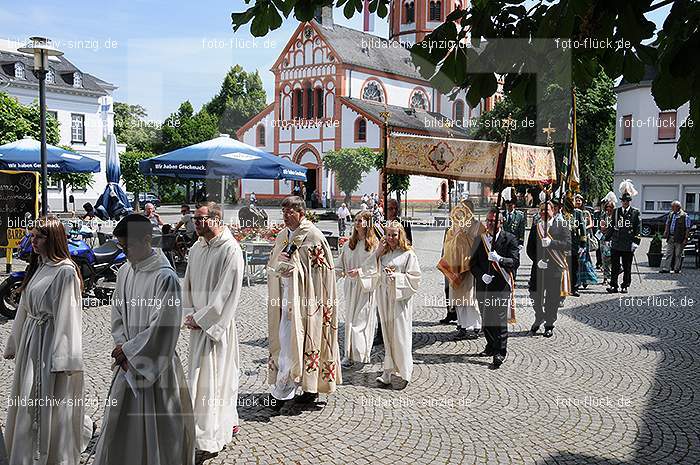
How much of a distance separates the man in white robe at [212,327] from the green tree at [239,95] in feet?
210

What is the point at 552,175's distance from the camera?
33.0 feet

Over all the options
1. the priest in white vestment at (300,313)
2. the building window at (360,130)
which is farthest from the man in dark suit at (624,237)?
the building window at (360,130)

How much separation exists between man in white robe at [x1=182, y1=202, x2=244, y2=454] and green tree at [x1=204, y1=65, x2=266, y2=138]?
63.9 m

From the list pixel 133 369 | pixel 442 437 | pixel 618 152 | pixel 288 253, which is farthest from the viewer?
pixel 618 152

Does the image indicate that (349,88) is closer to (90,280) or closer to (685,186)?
(685,186)

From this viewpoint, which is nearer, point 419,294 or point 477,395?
point 477,395

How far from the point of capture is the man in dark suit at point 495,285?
7320mm

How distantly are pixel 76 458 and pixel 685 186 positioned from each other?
35977 millimetres

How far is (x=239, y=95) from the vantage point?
243 feet

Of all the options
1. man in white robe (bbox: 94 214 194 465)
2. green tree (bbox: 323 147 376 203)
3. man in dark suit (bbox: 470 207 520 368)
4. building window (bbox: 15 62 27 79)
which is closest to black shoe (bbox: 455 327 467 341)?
man in dark suit (bbox: 470 207 520 368)

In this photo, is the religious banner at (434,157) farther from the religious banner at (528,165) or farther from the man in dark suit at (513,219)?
the man in dark suit at (513,219)

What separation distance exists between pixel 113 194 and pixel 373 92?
4013 cm

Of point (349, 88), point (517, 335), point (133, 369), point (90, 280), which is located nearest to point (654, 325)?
point (517, 335)

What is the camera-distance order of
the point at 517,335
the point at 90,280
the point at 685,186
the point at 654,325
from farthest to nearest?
the point at 685,186 < the point at 90,280 < the point at 654,325 < the point at 517,335
